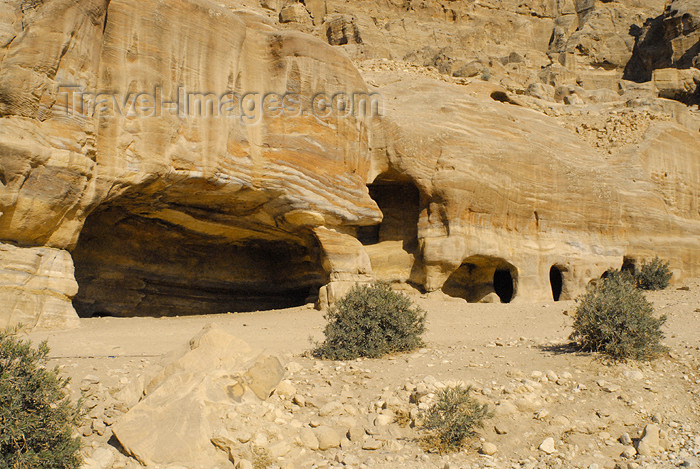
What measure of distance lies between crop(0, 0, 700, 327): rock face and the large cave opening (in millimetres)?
43

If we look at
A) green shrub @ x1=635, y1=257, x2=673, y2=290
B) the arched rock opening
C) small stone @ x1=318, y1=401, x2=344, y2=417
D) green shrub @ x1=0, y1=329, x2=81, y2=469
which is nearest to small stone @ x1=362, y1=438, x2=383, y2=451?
small stone @ x1=318, y1=401, x2=344, y2=417

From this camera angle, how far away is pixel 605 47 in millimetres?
41469

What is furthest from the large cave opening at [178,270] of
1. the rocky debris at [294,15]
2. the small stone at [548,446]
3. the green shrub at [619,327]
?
the rocky debris at [294,15]

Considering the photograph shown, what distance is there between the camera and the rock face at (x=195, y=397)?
5008 millimetres

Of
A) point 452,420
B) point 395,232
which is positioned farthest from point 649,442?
point 395,232

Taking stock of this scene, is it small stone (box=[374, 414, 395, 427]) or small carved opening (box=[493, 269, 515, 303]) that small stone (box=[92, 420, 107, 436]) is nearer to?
small stone (box=[374, 414, 395, 427])

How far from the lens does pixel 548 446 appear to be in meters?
5.32

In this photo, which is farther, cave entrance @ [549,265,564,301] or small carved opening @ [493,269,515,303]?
cave entrance @ [549,265,564,301]

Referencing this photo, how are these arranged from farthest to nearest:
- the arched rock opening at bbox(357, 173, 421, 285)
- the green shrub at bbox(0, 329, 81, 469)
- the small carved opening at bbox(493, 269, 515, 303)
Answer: the small carved opening at bbox(493, 269, 515, 303)
the arched rock opening at bbox(357, 173, 421, 285)
the green shrub at bbox(0, 329, 81, 469)

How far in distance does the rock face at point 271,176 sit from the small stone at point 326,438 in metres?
5.96

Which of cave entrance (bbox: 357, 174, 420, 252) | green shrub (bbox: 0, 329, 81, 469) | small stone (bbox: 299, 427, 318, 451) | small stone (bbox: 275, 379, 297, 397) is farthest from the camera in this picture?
cave entrance (bbox: 357, 174, 420, 252)

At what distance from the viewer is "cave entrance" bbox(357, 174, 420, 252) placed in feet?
52.8

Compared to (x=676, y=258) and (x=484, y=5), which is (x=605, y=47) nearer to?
(x=484, y=5)

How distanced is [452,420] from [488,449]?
39 cm
